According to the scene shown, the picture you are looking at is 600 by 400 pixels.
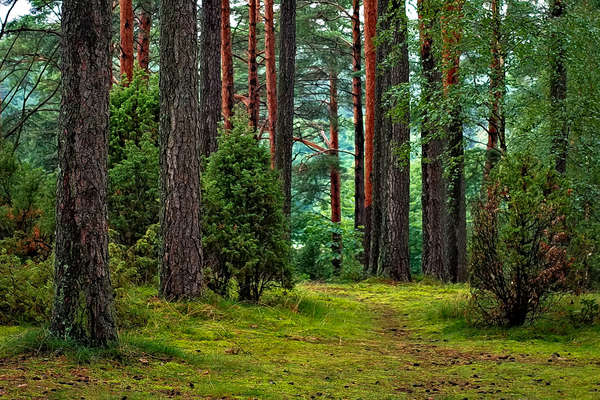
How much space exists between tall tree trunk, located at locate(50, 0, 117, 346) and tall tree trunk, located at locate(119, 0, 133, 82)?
11422 mm

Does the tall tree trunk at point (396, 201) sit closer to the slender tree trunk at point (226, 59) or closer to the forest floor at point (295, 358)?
the forest floor at point (295, 358)

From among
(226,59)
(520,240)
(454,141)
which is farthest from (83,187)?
(226,59)

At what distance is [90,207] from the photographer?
534cm

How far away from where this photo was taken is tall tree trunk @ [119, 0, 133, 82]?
1658 centimetres

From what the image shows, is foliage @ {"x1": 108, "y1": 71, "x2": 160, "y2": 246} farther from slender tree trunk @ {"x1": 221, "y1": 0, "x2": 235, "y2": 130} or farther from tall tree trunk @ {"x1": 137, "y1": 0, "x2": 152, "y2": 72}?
slender tree trunk @ {"x1": 221, "y1": 0, "x2": 235, "y2": 130}

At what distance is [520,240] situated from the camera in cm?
763

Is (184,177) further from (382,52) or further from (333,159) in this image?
(333,159)

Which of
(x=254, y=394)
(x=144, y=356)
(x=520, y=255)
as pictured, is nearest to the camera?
(x=254, y=394)

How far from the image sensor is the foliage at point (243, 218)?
8.94 meters

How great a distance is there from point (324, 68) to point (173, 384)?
23.6 m


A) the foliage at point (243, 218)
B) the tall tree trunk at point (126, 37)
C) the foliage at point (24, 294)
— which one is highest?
the tall tree trunk at point (126, 37)

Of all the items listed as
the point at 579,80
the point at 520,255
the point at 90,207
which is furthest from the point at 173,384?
the point at 579,80

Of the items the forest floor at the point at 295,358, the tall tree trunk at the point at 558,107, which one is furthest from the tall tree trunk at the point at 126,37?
the tall tree trunk at the point at 558,107

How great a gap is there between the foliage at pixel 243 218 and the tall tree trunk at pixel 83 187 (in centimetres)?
347
